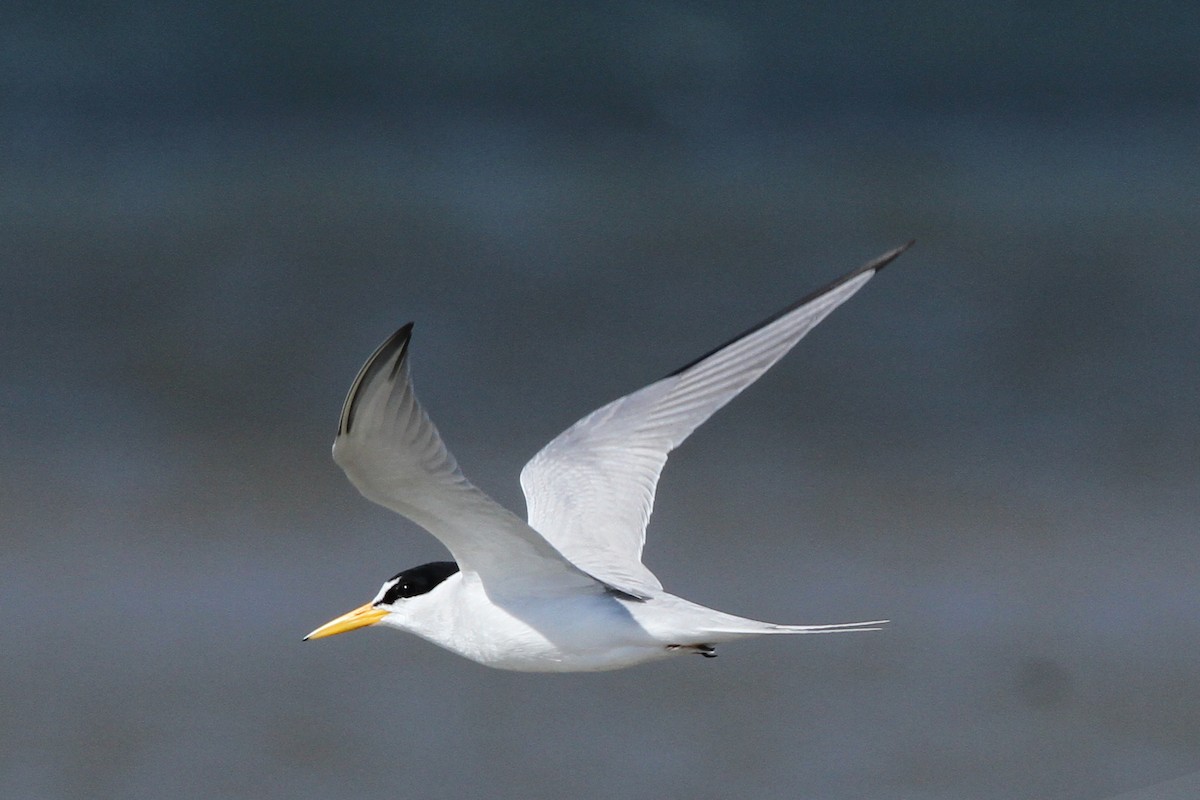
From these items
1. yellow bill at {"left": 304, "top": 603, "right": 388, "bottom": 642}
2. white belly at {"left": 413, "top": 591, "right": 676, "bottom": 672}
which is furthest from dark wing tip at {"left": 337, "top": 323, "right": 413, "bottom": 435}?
yellow bill at {"left": 304, "top": 603, "right": 388, "bottom": 642}

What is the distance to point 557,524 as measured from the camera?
4.46 meters

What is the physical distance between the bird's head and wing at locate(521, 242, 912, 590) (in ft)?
1.15

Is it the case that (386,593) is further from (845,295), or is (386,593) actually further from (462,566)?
(845,295)

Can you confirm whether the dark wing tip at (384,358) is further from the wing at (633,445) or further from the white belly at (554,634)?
the wing at (633,445)

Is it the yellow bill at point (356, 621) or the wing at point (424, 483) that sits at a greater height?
the wing at point (424, 483)

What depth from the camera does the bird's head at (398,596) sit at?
13.5 feet

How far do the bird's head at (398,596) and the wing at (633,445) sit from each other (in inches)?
13.8

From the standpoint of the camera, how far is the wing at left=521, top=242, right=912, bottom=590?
14.6 ft

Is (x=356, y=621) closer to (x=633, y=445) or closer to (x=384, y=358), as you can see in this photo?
(x=633, y=445)

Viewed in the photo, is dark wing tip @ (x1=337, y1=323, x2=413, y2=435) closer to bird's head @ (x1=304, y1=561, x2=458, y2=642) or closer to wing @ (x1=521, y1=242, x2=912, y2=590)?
bird's head @ (x1=304, y1=561, x2=458, y2=642)

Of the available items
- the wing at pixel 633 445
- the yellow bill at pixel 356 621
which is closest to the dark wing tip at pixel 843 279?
the wing at pixel 633 445

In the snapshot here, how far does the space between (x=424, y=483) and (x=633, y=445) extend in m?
1.42

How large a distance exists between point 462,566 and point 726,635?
2.11 feet

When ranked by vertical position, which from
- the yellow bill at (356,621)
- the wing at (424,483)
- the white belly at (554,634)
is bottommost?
the white belly at (554,634)
